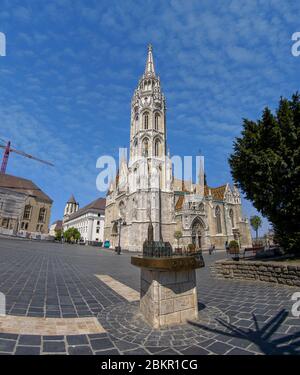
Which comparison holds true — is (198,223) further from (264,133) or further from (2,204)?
(2,204)

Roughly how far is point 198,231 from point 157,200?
11.2 meters

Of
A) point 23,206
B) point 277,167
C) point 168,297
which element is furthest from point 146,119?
point 168,297

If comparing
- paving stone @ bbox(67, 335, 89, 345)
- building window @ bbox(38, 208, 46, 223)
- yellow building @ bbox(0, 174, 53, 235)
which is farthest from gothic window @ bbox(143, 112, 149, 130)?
paving stone @ bbox(67, 335, 89, 345)

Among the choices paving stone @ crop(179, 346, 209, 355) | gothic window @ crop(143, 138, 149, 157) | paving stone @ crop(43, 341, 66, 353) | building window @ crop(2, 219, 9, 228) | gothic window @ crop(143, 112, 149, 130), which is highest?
gothic window @ crop(143, 112, 149, 130)

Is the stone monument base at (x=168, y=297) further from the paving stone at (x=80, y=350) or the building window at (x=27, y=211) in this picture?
the building window at (x=27, y=211)

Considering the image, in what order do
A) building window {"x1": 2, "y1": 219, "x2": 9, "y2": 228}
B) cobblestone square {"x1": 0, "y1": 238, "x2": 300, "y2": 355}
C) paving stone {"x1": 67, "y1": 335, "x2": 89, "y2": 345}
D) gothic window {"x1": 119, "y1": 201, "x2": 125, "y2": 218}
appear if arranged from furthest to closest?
building window {"x1": 2, "y1": 219, "x2": 9, "y2": 228} < gothic window {"x1": 119, "y1": 201, "x2": 125, "y2": 218} < paving stone {"x1": 67, "y1": 335, "x2": 89, "y2": 345} < cobblestone square {"x1": 0, "y1": 238, "x2": 300, "y2": 355}

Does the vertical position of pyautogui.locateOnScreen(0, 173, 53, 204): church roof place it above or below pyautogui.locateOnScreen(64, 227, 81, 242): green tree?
above

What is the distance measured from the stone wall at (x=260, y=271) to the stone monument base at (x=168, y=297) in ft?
17.8

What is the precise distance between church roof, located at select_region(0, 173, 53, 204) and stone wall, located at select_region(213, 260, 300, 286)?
6085 cm

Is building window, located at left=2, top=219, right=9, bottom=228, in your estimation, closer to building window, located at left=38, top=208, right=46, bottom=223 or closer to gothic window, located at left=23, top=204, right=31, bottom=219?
gothic window, located at left=23, top=204, right=31, bottom=219

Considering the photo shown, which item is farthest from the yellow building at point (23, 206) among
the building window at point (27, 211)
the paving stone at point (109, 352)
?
the paving stone at point (109, 352)

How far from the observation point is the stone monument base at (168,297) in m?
3.94

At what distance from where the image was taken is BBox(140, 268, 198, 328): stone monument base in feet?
12.9
